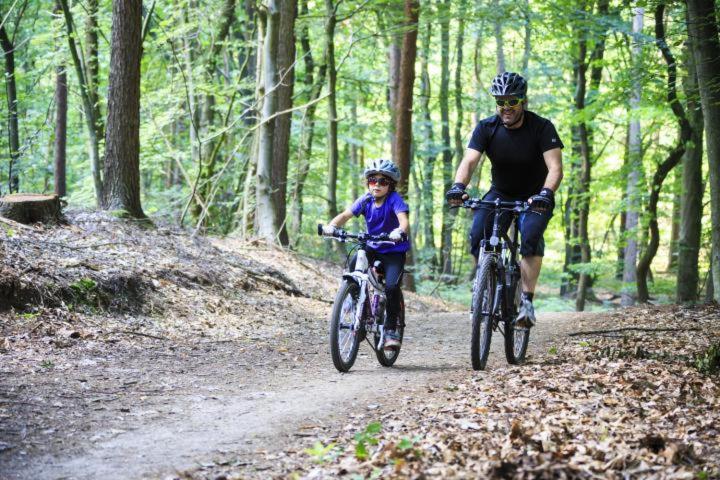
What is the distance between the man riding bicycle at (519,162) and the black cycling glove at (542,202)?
0.73ft

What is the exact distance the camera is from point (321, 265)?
17.5 metres

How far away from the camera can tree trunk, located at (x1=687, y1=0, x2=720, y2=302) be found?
888cm

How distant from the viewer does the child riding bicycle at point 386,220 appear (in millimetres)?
6969

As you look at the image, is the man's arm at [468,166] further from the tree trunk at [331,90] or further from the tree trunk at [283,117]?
the tree trunk at [331,90]

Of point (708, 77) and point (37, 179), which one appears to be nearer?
point (708, 77)

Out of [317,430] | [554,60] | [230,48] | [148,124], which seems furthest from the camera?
[554,60]

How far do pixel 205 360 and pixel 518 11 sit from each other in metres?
11.8

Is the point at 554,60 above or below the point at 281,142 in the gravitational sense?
above

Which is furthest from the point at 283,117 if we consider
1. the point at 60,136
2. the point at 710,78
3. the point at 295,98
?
the point at 710,78

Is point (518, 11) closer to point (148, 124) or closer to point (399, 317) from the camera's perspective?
point (148, 124)

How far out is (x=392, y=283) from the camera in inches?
277

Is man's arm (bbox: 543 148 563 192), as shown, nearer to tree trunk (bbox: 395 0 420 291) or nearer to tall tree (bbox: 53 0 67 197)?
tree trunk (bbox: 395 0 420 291)

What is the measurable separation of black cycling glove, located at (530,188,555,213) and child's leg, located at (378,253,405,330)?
1.48m

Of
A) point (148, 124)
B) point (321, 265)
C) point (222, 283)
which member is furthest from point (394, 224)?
point (148, 124)
